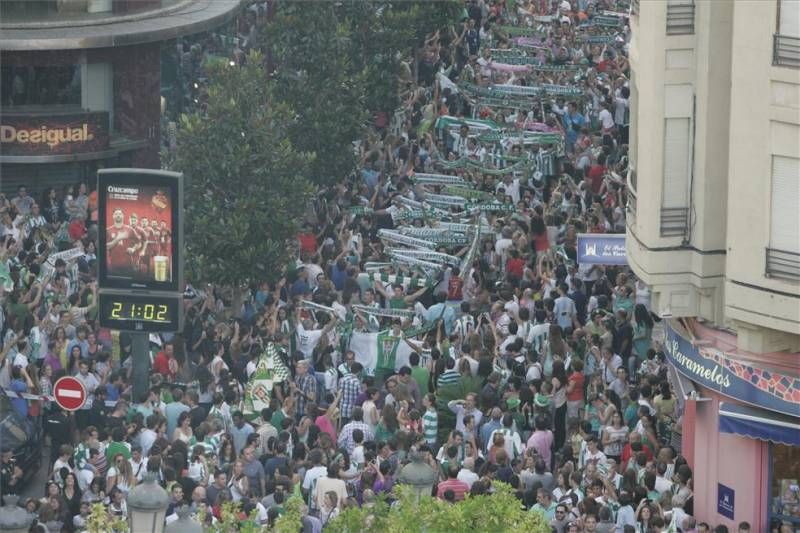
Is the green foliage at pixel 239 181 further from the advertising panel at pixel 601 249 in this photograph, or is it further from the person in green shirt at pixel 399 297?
the advertising panel at pixel 601 249

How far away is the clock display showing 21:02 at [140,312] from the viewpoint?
3347 centimetres

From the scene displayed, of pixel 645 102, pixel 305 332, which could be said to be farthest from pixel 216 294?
pixel 645 102

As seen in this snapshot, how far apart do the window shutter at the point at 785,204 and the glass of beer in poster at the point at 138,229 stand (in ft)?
30.1

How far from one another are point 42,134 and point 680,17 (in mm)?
21967

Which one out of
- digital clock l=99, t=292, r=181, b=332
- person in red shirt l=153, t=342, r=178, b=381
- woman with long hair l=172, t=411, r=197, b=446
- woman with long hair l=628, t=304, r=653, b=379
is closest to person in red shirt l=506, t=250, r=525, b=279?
woman with long hair l=628, t=304, r=653, b=379

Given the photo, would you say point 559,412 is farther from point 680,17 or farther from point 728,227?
point 680,17

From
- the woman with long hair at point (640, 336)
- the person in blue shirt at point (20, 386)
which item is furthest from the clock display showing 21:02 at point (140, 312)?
the woman with long hair at point (640, 336)

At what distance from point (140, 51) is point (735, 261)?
24.4m

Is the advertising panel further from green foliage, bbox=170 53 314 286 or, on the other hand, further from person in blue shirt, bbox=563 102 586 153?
person in blue shirt, bbox=563 102 586 153

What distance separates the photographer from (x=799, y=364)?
28375 millimetres

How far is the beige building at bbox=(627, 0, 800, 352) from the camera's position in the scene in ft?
91.1

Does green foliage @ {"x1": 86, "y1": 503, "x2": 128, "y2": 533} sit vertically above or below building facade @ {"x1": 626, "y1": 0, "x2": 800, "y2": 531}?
below

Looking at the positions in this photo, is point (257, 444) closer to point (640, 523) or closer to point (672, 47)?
point (640, 523)

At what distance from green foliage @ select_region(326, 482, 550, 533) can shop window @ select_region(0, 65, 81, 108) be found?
26677 mm
